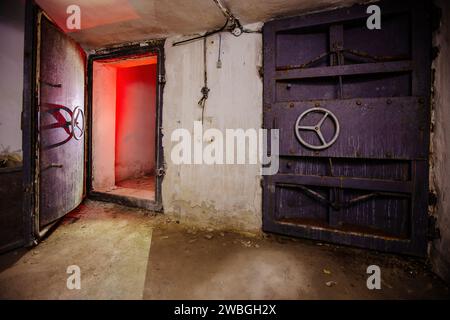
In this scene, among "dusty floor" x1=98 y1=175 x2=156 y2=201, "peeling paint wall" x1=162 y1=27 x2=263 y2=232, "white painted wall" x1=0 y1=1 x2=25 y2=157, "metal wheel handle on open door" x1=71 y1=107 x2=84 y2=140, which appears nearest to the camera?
"peeling paint wall" x1=162 y1=27 x2=263 y2=232

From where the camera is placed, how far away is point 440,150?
2223 millimetres

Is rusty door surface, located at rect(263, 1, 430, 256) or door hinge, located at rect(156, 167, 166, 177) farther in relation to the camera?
door hinge, located at rect(156, 167, 166, 177)

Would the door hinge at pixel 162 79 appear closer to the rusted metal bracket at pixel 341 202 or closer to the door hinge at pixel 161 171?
the door hinge at pixel 161 171

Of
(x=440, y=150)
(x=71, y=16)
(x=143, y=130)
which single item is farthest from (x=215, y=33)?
(x=143, y=130)

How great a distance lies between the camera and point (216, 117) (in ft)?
10.4

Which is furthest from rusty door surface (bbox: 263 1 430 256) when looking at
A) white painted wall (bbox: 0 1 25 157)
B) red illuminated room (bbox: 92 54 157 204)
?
white painted wall (bbox: 0 1 25 157)

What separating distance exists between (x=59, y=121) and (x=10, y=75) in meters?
1.70

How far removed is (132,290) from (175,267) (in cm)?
46

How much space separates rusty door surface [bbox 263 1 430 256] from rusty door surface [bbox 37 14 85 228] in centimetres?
272

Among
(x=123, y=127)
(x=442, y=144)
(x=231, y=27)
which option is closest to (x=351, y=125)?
(x=442, y=144)

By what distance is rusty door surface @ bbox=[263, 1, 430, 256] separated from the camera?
2352mm

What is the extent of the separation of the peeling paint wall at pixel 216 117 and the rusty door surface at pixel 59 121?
138 centimetres

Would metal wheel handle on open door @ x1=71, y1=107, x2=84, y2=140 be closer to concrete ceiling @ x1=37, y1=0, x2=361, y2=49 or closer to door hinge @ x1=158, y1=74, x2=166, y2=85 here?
concrete ceiling @ x1=37, y1=0, x2=361, y2=49
